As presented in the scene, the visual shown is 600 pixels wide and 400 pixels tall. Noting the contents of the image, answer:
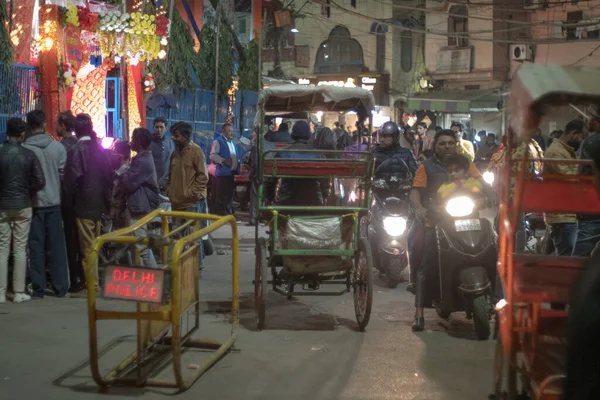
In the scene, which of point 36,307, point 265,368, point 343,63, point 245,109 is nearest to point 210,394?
point 265,368

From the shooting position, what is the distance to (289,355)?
7039 mm

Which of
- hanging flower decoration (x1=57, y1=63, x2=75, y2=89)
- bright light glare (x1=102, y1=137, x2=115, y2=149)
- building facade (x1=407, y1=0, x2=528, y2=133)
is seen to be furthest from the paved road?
building facade (x1=407, y1=0, x2=528, y2=133)

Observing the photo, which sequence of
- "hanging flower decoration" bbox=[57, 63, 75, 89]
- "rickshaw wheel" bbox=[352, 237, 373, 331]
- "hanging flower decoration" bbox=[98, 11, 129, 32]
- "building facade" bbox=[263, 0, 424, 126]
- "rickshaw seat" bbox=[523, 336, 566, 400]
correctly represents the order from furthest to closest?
"building facade" bbox=[263, 0, 424, 126]
"hanging flower decoration" bbox=[98, 11, 129, 32]
"hanging flower decoration" bbox=[57, 63, 75, 89]
"rickshaw wheel" bbox=[352, 237, 373, 331]
"rickshaw seat" bbox=[523, 336, 566, 400]

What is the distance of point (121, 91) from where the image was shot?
1669 cm

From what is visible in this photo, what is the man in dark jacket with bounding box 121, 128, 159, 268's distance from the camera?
965cm

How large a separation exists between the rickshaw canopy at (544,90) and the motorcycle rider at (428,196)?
11.2ft

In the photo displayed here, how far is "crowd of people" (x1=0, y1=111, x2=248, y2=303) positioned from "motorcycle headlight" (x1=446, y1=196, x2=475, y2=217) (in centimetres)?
357

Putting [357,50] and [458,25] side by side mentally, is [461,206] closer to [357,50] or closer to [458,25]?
[458,25]

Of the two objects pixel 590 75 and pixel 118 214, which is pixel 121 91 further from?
pixel 590 75

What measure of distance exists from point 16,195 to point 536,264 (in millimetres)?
5660

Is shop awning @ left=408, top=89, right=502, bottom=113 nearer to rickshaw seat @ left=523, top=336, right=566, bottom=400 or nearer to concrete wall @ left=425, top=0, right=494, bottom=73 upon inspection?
concrete wall @ left=425, top=0, right=494, bottom=73

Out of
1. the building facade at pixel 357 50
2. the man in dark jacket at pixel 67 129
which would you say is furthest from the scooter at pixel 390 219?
the building facade at pixel 357 50

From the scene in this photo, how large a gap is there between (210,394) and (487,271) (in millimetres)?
3001

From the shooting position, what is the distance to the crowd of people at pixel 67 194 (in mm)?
8859
